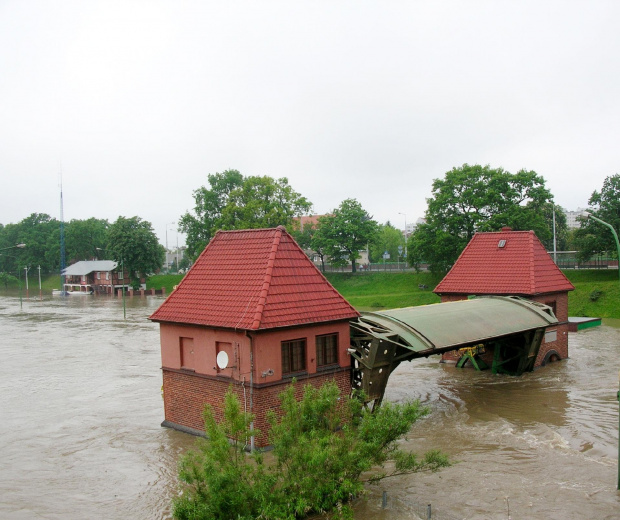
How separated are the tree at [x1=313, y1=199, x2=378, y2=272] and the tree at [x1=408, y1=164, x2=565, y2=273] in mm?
15092

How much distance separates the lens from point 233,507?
9.95 meters

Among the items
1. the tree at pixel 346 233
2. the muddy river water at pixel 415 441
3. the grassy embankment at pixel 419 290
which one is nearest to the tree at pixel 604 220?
the grassy embankment at pixel 419 290

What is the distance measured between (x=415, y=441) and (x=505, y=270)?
13384mm

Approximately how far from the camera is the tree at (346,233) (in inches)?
2768

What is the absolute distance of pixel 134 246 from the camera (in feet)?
270

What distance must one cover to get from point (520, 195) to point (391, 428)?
4573 centimetres

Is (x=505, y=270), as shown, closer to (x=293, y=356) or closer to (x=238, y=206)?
(x=293, y=356)

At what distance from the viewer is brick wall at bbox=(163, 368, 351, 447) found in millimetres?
15479

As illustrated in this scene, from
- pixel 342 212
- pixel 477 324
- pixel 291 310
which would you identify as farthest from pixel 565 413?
pixel 342 212

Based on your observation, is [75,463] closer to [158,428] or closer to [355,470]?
[158,428]

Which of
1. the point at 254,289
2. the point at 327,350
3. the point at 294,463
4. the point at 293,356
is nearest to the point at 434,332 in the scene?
the point at 327,350

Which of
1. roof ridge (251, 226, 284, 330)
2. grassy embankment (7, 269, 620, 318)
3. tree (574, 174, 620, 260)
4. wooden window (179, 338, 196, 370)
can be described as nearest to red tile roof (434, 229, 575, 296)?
roof ridge (251, 226, 284, 330)

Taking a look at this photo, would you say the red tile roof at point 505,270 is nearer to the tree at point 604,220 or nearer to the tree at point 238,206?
the tree at point 604,220

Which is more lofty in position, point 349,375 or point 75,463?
point 349,375
